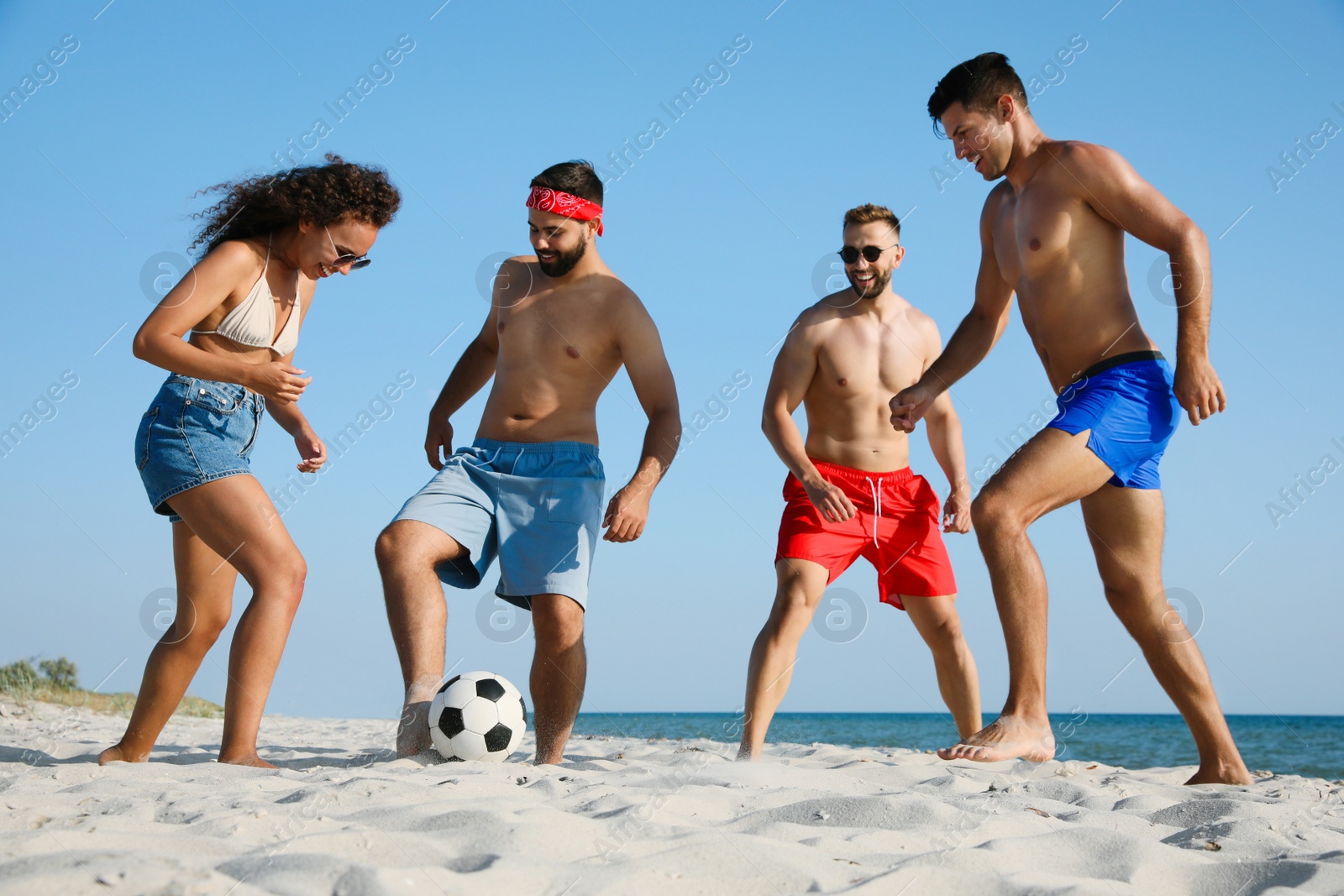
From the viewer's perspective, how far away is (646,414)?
14.4 ft

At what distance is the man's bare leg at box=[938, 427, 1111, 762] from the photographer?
A: 3.28 metres

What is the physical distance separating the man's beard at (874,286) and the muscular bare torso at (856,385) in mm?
86

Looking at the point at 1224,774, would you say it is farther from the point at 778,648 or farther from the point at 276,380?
the point at 276,380

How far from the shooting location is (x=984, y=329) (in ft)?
13.6

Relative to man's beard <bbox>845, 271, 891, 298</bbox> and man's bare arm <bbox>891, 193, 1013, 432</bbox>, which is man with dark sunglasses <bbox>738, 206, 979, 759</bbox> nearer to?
man's beard <bbox>845, 271, 891, 298</bbox>

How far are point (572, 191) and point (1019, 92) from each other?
6.26ft

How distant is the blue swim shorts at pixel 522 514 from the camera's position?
13.5 ft

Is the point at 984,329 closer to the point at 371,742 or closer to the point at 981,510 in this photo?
the point at 981,510

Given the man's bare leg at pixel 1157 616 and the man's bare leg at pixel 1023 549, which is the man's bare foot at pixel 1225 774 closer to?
the man's bare leg at pixel 1157 616

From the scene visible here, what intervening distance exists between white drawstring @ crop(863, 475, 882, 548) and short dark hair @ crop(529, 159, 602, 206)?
6.01 ft

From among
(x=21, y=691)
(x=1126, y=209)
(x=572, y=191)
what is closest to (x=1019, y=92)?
(x=1126, y=209)

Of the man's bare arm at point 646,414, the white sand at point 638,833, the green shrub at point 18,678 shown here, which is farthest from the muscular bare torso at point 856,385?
the green shrub at point 18,678

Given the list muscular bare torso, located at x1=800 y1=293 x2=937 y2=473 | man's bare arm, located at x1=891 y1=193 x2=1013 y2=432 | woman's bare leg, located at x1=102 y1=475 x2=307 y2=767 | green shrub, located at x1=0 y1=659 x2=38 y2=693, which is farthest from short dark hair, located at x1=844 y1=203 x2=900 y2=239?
green shrub, located at x1=0 y1=659 x2=38 y2=693

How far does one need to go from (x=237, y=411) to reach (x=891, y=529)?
2.88 meters
